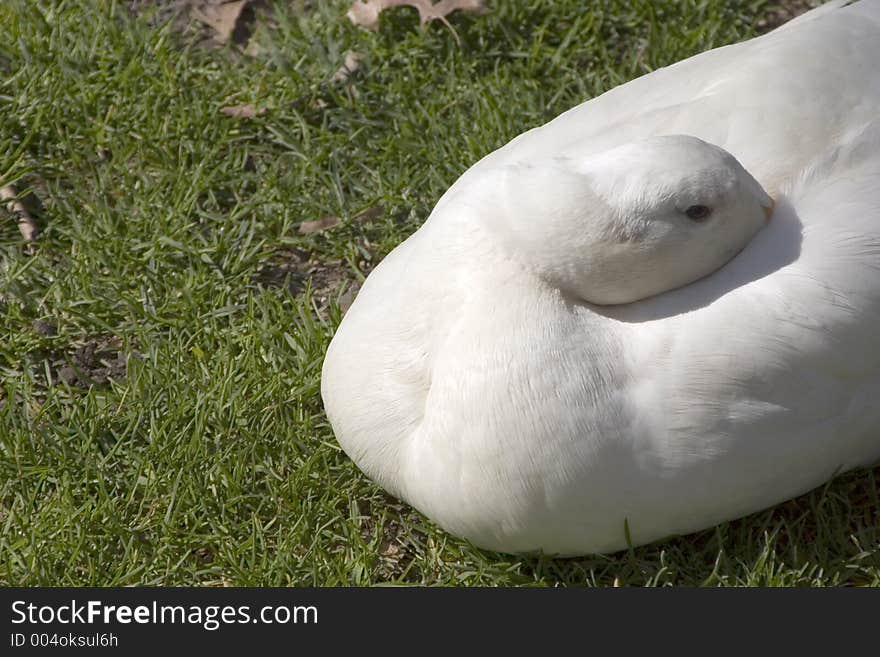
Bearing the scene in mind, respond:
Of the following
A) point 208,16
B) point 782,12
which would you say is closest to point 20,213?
point 208,16

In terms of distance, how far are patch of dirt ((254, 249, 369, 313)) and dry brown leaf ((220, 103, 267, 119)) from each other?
1.81 ft

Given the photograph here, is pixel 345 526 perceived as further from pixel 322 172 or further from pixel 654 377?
pixel 322 172

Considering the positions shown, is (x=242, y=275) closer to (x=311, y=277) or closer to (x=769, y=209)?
(x=311, y=277)

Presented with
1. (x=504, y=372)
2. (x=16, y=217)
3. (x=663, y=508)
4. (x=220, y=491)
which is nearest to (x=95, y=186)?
(x=16, y=217)

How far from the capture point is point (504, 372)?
2.54 metres

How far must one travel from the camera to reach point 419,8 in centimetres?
416

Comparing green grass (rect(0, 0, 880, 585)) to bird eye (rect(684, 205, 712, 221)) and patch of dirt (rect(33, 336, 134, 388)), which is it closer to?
patch of dirt (rect(33, 336, 134, 388))

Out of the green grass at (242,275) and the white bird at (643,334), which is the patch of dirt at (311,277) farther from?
the white bird at (643,334)

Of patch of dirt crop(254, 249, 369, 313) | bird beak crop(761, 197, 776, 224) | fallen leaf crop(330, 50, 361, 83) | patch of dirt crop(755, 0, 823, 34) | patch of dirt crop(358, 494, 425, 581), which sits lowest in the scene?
patch of dirt crop(358, 494, 425, 581)

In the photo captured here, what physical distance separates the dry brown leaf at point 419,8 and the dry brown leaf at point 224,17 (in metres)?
0.39

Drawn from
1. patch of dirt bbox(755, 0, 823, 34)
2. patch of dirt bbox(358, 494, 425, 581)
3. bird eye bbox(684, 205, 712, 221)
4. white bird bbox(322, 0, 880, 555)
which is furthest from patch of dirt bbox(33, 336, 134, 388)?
patch of dirt bbox(755, 0, 823, 34)

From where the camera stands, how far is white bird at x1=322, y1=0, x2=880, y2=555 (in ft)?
8.22

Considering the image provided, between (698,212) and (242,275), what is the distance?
Answer: 5.20 feet

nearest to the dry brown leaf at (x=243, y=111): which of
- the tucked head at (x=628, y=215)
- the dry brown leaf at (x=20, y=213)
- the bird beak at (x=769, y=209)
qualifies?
the dry brown leaf at (x=20, y=213)
